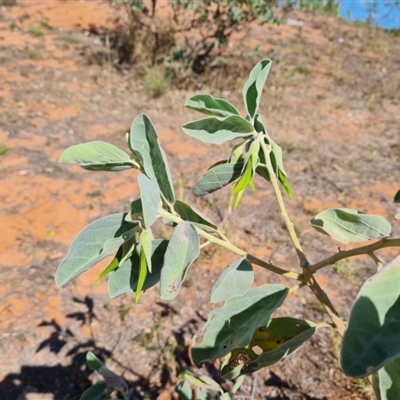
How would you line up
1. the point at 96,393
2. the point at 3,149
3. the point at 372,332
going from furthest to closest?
the point at 3,149, the point at 96,393, the point at 372,332

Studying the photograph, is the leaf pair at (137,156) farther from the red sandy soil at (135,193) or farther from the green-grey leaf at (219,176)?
the red sandy soil at (135,193)

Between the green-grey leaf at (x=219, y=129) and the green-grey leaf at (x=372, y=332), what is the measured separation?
0.90 feet

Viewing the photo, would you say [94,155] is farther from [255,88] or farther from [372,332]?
[372,332]

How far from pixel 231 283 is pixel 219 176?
149 mm

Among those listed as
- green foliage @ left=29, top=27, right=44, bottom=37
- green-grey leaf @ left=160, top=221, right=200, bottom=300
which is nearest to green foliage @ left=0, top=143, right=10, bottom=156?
green foliage @ left=29, top=27, right=44, bottom=37

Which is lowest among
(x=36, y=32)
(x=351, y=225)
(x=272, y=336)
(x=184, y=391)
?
(x=36, y=32)

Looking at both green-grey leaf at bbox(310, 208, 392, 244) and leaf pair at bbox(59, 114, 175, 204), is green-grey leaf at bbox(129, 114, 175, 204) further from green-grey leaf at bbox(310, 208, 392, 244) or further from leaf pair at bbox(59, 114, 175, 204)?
green-grey leaf at bbox(310, 208, 392, 244)

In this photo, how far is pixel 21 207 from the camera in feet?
8.26

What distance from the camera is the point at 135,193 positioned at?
2.75 m

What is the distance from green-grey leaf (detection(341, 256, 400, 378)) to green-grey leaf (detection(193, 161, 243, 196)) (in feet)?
0.86

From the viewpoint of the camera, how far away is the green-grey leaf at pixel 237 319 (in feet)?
1.96

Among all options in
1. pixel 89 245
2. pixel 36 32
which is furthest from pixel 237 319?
pixel 36 32

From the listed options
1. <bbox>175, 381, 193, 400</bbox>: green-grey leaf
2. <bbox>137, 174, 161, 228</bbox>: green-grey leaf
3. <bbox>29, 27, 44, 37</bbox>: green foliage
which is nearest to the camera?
<bbox>137, 174, 161, 228</bbox>: green-grey leaf

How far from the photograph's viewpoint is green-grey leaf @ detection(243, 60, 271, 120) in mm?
604
